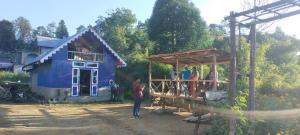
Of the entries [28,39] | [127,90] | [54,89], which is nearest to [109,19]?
[127,90]

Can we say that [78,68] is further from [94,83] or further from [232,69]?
[232,69]

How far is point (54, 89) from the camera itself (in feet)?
72.8

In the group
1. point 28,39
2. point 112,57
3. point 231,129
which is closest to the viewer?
point 231,129

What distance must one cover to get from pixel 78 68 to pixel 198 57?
9.67 meters

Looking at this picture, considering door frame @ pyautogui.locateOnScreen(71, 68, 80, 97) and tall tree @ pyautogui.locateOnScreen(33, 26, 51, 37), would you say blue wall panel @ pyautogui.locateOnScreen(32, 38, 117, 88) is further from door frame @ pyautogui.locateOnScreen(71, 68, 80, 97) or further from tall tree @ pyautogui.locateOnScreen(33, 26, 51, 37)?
tall tree @ pyautogui.locateOnScreen(33, 26, 51, 37)

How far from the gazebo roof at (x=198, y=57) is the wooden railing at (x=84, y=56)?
272 inches

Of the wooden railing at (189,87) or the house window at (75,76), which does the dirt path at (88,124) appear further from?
the house window at (75,76)

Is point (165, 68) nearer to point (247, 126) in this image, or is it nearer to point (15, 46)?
point (247, 126)

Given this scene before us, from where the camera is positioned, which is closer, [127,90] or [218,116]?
[218,116]

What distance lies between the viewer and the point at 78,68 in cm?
2322

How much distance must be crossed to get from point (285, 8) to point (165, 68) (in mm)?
16976

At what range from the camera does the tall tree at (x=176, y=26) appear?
115 ft

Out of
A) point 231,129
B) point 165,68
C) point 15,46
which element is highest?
point 15,46

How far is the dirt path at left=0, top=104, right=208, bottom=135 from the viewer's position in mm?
11711
